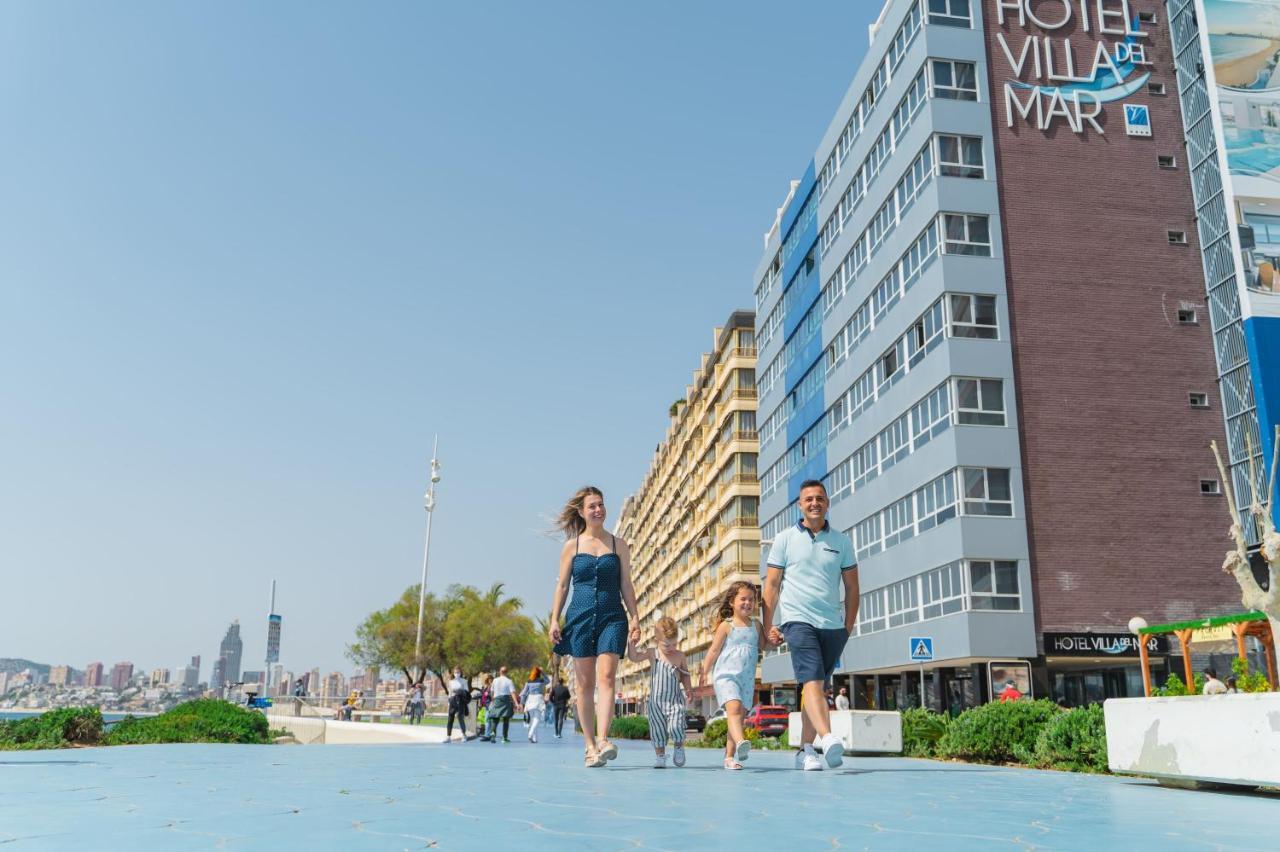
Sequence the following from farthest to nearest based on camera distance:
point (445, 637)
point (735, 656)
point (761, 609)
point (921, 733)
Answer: point (445, 637) < point (921, 733) < point (735, 656) < point (761, 609)

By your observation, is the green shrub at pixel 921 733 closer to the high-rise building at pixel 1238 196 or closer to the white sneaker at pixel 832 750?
the white sneaker at pixel 832 750

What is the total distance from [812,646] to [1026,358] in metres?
31.3

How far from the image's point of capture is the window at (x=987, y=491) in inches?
1384

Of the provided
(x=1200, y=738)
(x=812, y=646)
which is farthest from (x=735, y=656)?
(x=1200, y=738)

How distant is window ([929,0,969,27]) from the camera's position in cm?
4034

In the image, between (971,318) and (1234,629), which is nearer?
(1234,629)

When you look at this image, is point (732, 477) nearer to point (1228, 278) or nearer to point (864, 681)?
point (864, 681)

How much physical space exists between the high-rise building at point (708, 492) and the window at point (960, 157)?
22.3m

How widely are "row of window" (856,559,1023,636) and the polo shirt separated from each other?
27.1 m

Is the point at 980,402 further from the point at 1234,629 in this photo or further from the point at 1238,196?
the point at 1238,196

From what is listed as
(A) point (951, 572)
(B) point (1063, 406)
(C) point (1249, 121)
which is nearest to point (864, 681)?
(A) point (951, 572)

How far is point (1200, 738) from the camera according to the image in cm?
713

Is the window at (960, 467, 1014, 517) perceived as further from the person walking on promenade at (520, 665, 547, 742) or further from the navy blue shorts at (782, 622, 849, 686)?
the navy blue shorts at (782, 622, 849, 686)

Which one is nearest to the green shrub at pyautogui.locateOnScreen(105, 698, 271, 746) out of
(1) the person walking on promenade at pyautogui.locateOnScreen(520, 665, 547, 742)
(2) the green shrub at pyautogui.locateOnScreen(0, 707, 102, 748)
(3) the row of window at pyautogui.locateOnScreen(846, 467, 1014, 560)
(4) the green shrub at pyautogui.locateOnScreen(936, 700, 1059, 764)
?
(2) the green shrub at pyautogui.locateOnScreen(0, 707, 102, 748)
